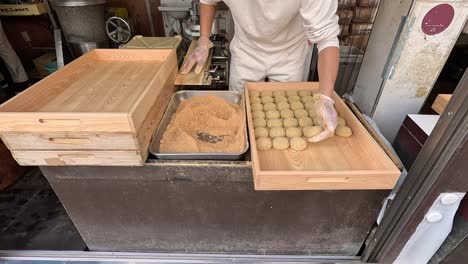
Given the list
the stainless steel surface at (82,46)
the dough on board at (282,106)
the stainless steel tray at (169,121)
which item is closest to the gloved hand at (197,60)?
the stainless steel tray at (169,121)

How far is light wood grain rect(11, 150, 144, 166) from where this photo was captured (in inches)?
37.4

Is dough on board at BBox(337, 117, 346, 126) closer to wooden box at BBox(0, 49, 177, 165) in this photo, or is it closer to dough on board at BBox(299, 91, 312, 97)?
dough on board at BBox(299, 91, 312, 97)

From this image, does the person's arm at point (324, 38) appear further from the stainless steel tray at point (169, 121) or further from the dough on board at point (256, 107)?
the stainless steel tray at point (169, 121)

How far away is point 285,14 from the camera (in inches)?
52.2

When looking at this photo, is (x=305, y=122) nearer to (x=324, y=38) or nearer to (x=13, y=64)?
(x=324, y=38)

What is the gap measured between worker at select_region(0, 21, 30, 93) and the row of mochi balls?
3115 millimetres

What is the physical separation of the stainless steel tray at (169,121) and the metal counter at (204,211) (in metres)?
0.03

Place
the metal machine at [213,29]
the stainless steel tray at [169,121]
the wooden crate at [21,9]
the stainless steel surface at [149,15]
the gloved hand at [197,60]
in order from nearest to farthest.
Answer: the stainless steel tray at [169,121], the gloved hand at [197,60], the metal machine at [213,29], the wooden crate at [21,9], the stainless steel surface at [149,15]

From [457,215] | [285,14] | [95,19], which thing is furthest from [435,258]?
[95,19]

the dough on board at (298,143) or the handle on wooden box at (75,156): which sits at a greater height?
the handle on wooden box at (75,156)

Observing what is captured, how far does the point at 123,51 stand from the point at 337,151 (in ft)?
4.16

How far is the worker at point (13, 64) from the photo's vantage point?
281 cm

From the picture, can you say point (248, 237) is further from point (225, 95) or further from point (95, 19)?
point (95, 19)

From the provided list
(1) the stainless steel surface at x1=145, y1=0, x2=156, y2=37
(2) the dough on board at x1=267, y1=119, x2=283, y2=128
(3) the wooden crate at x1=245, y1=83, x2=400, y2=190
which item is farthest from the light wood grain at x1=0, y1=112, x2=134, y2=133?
(1) the stainless steel surface at x1=145, y1=0, x2=156, y2=37
